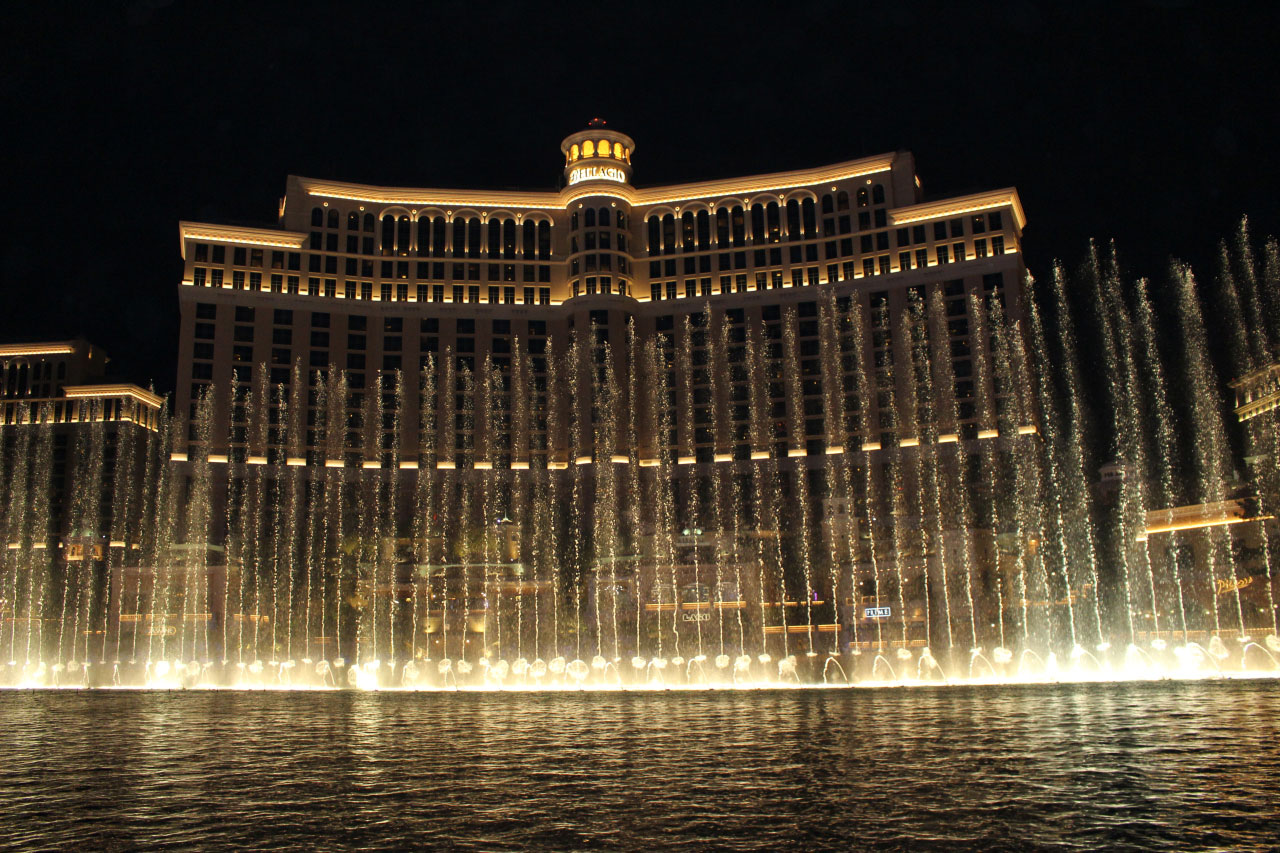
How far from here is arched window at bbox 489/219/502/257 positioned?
111375 mm

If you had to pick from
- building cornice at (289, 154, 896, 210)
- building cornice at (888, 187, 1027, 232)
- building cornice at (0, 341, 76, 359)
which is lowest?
building cornice at (0, 341, 76, 359)

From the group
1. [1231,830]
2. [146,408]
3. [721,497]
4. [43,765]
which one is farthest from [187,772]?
[146,408]

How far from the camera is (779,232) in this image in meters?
108

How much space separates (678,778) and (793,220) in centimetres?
9729

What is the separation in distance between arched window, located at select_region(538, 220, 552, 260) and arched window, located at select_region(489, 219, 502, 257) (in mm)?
4409

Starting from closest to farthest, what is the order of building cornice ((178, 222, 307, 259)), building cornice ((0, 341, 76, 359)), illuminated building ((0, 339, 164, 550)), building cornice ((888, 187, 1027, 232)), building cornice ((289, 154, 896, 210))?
1. building cornice ((888, 187, 1027, 232))
2. building cornice ((178, 222, 307, 259))
3. building cornice ((289, 154, 896, 210))
4. illuminated building ((0, 339, 164, 550))
5. building cornice ((0, 341, 76, 359))

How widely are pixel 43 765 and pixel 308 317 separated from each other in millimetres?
88550

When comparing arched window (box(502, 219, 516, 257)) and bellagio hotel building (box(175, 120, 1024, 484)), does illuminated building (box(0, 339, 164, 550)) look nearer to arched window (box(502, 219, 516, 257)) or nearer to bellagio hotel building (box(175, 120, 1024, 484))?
bellagio hotel building (box(175, 120, 1024, 484))

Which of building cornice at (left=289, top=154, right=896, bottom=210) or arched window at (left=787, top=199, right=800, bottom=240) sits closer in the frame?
building cornice at (left=289, top=154, right=896, bottom=210)

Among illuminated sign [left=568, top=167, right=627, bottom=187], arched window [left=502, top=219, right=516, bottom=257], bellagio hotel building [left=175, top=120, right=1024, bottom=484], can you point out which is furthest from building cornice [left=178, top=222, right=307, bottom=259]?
illuminated sign [left=568, top=167, right=627, bottom=187]

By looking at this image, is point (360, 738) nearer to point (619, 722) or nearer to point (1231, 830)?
point (619, 722)

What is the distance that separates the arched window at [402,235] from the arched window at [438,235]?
2.77 meters

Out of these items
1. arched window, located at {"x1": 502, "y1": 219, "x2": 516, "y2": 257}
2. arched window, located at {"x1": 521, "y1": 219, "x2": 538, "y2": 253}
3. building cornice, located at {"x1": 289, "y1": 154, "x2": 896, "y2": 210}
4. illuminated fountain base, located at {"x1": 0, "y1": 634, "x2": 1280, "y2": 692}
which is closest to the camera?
illuminated fountain base, located at {"x1": 0, "y1": 634, "x2": 1280, "y2": 692}

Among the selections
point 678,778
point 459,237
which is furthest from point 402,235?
point 678,778
